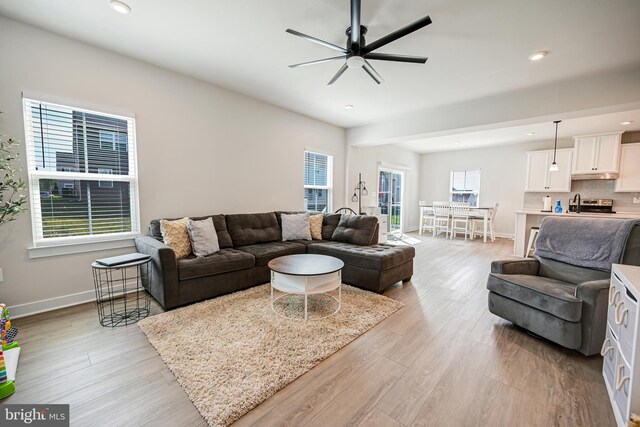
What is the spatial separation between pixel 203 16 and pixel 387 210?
20.8ft

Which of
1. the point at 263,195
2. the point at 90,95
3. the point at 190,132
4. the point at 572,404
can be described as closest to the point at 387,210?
the point at 263,195

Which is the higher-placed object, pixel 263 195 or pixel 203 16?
pixel 203 16

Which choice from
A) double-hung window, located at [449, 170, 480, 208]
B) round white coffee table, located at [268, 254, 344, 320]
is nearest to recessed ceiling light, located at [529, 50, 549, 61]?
round white coffee table, located at [268, 254, 344, 320]

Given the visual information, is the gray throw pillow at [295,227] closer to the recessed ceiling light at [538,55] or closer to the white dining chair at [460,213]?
the recessed ceiling light at [538,55]

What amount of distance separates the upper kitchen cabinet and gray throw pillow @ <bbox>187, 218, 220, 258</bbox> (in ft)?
A: 25.6

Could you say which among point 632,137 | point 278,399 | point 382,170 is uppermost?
point 632,137

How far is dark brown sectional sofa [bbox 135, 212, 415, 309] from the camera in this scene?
2.56 m

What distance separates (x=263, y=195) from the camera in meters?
4.37

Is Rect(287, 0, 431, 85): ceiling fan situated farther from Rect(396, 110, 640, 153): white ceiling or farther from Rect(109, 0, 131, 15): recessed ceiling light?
Rect(396, 110, 640, 153): white ceiling

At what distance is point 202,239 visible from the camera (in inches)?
118

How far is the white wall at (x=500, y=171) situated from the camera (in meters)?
6.92

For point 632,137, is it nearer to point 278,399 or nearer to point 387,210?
point 387,210

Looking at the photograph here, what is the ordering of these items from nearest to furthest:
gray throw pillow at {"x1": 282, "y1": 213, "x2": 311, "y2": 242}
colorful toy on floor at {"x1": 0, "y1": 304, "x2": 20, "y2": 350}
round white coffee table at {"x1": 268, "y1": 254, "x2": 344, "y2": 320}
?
colorful toy on floor at {"x1": 0, "y1": 304, "x2": 20, "y2": 350} → round white coffee table at {"x1": 268, "y1": 254, "x2": 344, "y2": 320} → gray throw pillow at {"x1": 282, "y1": 213, "x2": 311, "y2": 242}

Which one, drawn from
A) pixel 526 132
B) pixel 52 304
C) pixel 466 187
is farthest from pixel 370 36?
pixel 466 187
